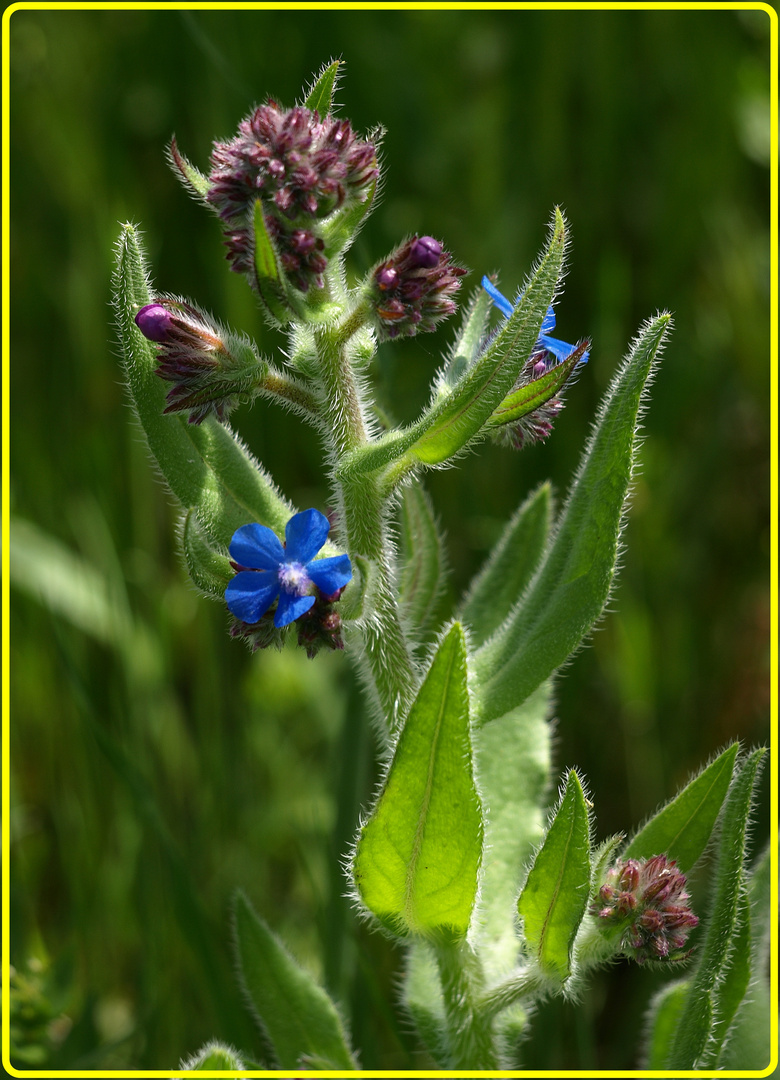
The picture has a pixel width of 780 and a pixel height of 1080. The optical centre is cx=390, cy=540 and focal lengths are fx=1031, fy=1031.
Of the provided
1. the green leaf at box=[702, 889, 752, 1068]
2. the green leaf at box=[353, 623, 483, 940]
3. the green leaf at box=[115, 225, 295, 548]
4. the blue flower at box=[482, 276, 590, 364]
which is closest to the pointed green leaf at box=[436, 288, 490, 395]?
the blue flower at box=[482, 276, 590, 364]

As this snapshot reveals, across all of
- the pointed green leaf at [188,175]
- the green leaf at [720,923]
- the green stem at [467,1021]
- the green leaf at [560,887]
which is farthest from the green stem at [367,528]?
the green leaf at [720,923]

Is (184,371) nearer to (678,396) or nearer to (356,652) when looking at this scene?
(356,652)

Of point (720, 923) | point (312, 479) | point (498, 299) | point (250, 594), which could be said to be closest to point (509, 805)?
point (720, 923)

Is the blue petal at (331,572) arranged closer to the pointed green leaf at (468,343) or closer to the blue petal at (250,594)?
the blue petal at (250,594)

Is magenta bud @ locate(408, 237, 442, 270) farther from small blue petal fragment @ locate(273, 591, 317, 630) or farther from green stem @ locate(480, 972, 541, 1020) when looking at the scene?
green stem @ locate(480, 972, 541, 1020)

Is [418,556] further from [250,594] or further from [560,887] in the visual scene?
[560,887]

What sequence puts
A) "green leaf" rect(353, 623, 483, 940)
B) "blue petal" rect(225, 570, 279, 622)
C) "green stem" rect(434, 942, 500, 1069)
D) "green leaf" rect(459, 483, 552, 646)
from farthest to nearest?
1. "green leaf" rect(459, 483, 552, 646)
2. "green stem" rect(434, 942, 500, 1069)
3. "blue petal" rect(225, 570, 279, 622)
4. "green leaf" rect(353, 623, 483, 940)

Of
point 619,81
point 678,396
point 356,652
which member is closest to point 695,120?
point 619,81
